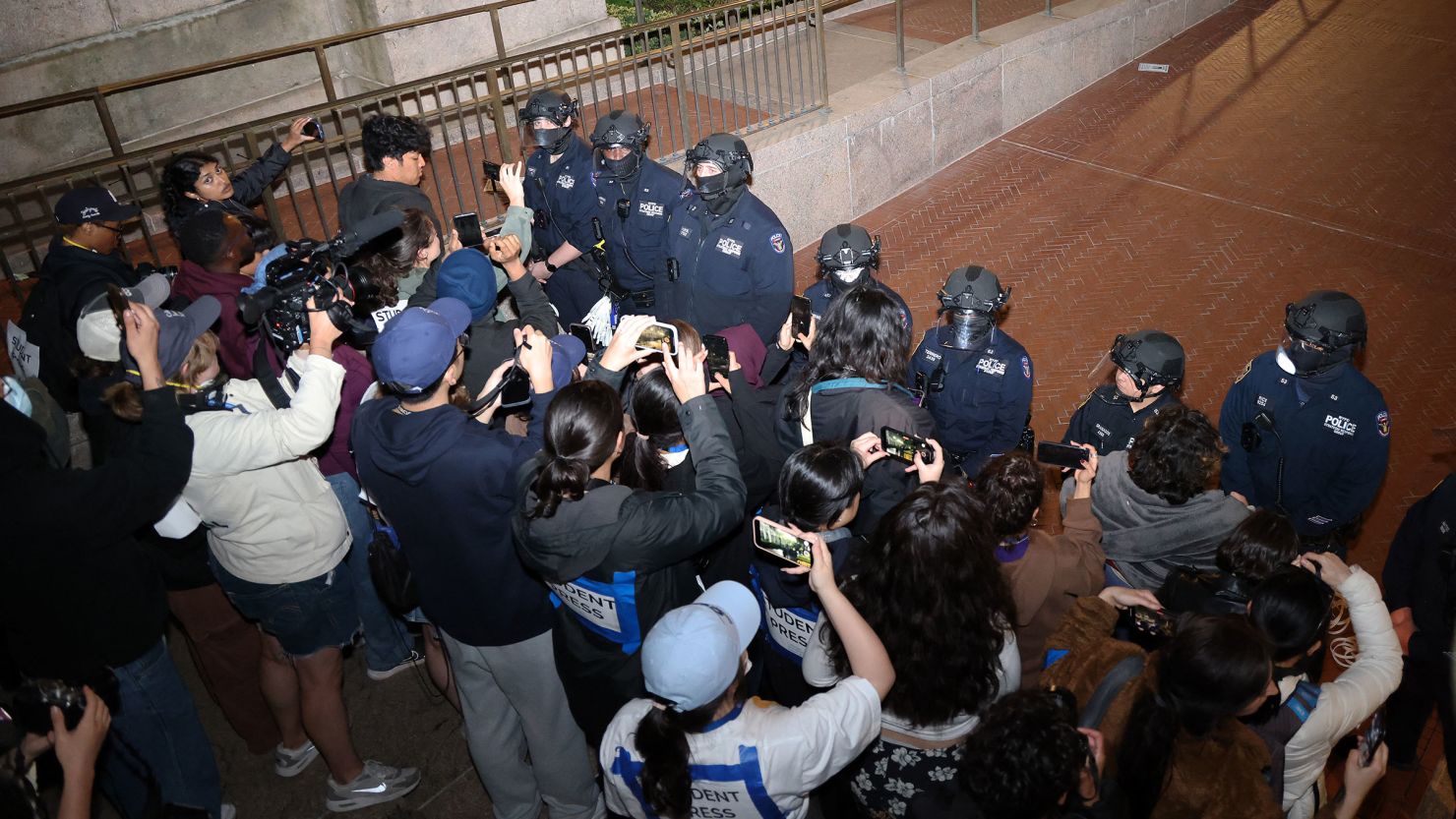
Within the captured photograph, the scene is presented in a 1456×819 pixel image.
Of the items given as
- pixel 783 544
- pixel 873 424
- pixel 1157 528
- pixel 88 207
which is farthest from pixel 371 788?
pixel 1157 528

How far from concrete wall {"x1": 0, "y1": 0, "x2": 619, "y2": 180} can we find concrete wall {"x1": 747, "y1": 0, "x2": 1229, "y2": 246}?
4.18 meters

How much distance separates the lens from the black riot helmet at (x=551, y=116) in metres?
7.21

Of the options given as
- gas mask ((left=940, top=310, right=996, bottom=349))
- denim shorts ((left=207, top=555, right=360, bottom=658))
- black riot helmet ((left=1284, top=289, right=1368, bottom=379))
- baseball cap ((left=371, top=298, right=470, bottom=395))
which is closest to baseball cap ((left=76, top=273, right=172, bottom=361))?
denim shorts ((left=207, top=555, right=360, bottom=658))

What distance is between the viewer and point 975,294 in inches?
210

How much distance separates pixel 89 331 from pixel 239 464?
96 centimetres

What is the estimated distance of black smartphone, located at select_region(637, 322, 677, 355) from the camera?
3.70 metres

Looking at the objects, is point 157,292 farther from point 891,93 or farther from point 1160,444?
point 891,93

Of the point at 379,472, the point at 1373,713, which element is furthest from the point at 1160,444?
the point at 379,472

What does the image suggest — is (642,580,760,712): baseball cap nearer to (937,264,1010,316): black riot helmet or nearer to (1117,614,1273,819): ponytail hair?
(1117,614,1273,819): ponytail hair

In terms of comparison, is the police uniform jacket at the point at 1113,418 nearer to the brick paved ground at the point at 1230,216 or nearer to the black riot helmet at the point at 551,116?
the brick paved ground at the point at 1230,216

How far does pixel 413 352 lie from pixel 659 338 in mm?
888

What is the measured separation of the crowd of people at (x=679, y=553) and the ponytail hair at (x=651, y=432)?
2 cm

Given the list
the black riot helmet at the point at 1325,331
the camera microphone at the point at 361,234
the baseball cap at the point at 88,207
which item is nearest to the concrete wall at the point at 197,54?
the baseball cap at the point at 88,207

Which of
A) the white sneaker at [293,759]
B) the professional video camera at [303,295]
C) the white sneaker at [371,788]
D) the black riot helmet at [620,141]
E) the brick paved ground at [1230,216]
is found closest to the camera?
the professional video camera at [303,295]
